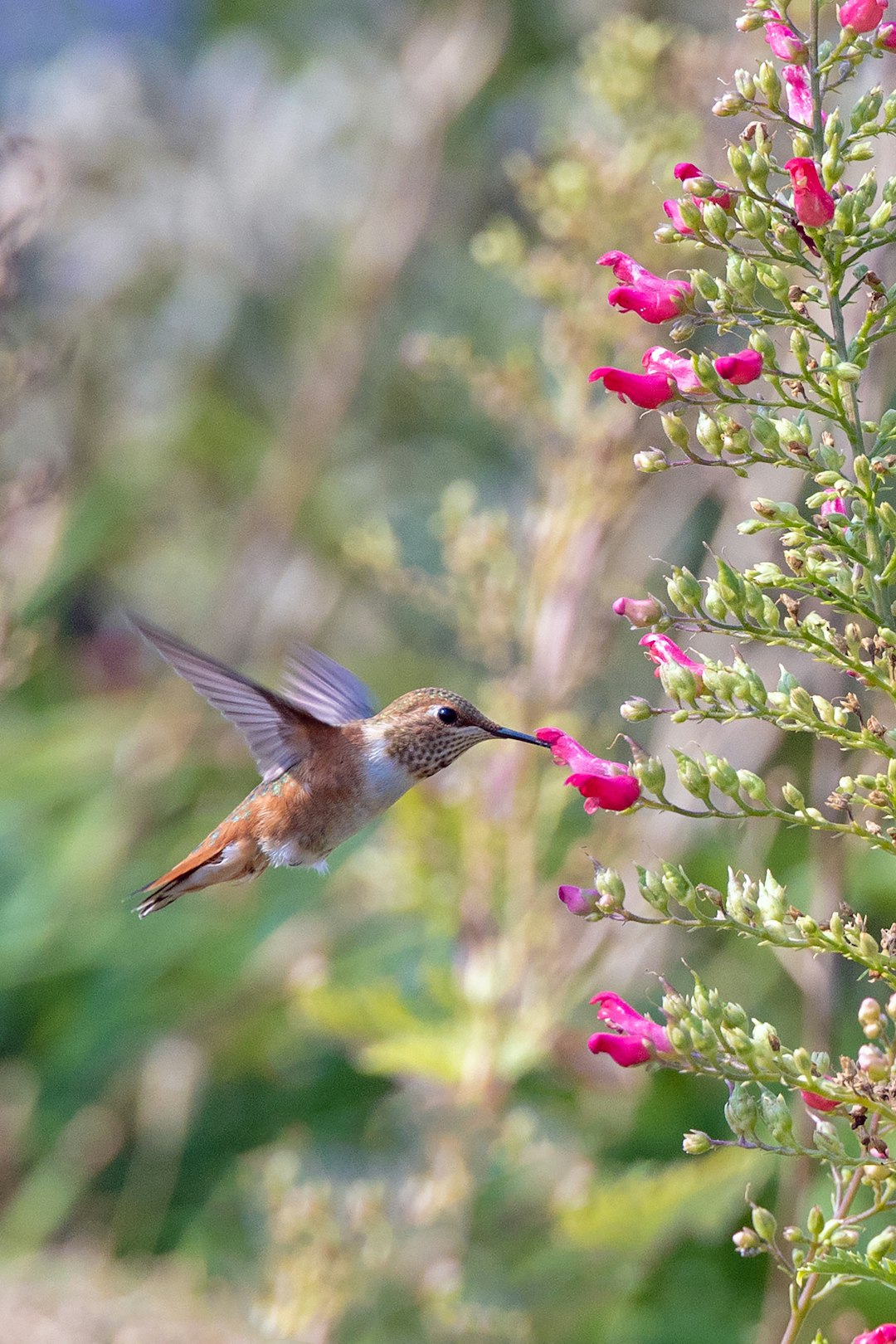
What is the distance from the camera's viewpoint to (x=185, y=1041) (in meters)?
4.95

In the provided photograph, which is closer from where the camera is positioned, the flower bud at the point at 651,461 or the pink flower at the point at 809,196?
the pink flower at the point at 809,196

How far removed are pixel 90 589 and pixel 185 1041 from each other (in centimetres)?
273

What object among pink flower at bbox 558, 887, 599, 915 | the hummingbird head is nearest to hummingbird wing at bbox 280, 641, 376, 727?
the hummingbird head

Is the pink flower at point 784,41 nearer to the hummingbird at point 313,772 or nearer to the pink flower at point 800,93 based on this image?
the pink flower at point 800,93

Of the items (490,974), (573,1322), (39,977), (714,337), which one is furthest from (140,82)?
(573,1322)

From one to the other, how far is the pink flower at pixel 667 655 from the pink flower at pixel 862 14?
74cm

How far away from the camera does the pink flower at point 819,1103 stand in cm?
174

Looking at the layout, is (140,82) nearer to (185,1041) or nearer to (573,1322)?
(185,1041)

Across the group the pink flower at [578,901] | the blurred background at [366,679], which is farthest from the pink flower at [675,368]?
the blurred background at [366,679]

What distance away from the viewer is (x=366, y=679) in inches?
222

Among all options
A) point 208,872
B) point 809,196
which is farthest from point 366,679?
point 809,196

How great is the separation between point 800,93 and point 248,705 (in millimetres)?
1477

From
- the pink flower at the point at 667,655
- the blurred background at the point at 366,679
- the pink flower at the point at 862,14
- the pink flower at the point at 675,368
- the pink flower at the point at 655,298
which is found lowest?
the blurred background at the point at 366,679

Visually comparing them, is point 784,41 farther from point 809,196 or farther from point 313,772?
point 313,772
